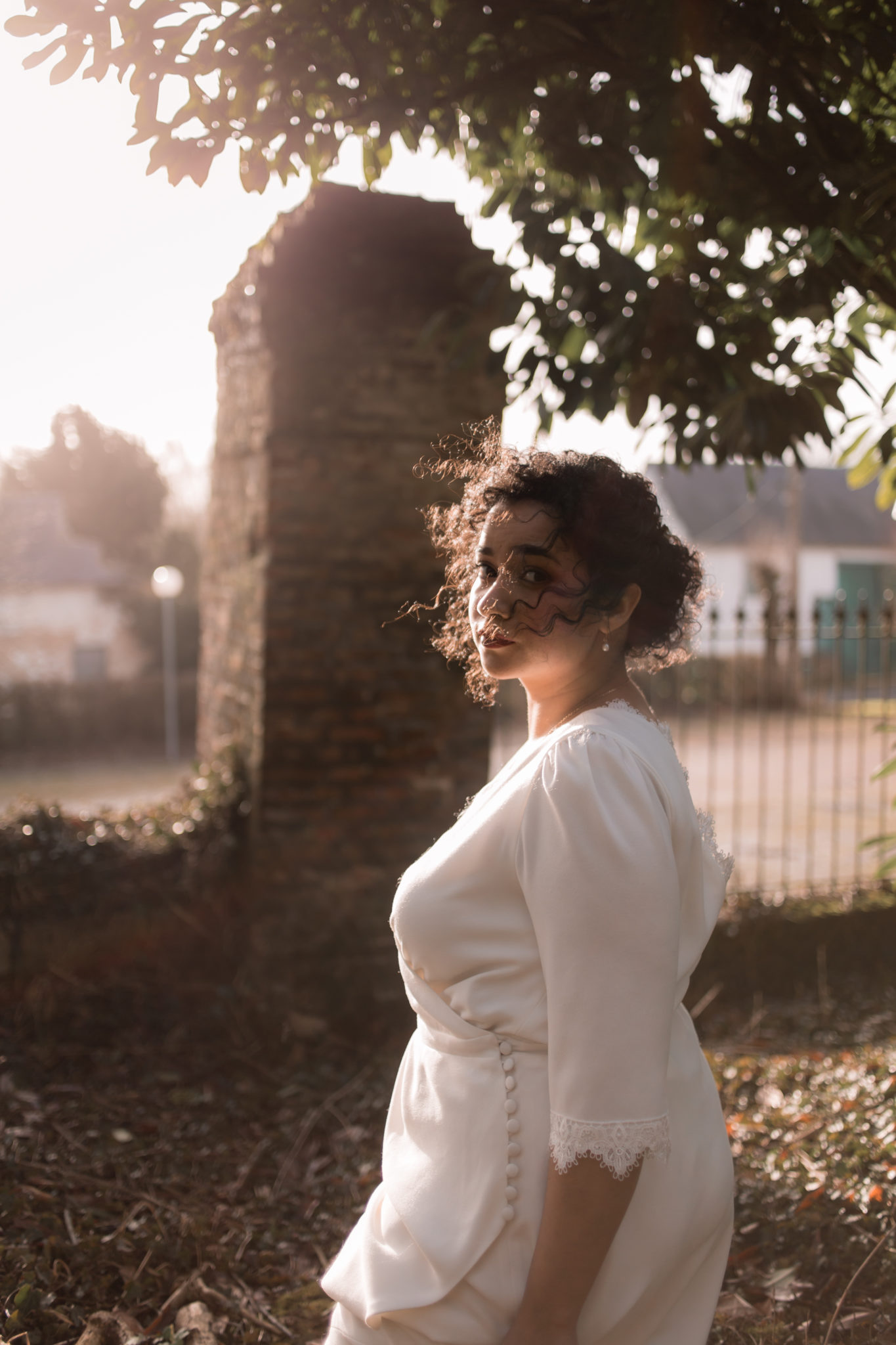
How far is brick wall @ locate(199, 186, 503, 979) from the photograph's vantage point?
13.9 feet

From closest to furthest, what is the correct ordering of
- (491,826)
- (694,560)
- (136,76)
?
1. (491,826)
2. (694,560)
3. (136,76)

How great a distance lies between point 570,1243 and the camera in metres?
1.22

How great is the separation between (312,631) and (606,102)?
7.47 ft

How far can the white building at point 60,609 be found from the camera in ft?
77.8

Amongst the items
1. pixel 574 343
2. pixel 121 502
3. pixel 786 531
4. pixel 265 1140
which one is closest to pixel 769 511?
pixel 786 531

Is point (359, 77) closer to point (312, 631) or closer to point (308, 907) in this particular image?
point (312, 631)

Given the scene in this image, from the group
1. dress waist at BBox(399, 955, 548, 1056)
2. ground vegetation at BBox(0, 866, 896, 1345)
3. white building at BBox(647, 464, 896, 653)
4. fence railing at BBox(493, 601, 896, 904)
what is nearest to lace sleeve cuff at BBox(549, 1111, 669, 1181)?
dress waist at BBox(399, 955, 548, 1056)

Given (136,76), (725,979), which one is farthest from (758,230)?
(725,979)

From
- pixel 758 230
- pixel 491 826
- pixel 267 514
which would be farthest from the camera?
pixel 267 514

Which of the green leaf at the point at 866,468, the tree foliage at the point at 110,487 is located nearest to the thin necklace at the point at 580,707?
the green leaf at the point at 866,468

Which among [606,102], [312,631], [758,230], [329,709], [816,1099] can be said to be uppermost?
[606,102]

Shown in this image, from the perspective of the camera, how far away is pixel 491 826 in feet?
4.44

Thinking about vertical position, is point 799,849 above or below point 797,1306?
below

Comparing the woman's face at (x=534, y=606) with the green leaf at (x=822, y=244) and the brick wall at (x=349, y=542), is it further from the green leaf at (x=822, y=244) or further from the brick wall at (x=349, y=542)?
the brick wall at (x=349, y=542)
